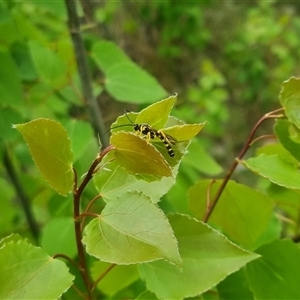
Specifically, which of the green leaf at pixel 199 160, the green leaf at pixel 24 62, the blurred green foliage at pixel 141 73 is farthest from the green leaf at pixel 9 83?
the green leaf at pixel 199 160

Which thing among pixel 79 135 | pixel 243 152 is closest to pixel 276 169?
pixel 243 152

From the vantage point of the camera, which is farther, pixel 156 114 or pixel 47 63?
pixel 47 63

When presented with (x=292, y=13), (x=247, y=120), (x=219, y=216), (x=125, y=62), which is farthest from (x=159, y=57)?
(x=219, y=216)

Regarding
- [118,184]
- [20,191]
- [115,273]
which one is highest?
[118,184]

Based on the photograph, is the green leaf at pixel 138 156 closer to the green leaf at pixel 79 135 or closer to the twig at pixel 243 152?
the twig at pixel 243 152

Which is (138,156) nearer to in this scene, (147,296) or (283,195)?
(147,296)

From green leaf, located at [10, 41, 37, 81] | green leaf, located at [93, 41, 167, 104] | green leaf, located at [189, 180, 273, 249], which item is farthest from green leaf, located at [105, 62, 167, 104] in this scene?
green leaf, located at [189, 180, 273, 249]
